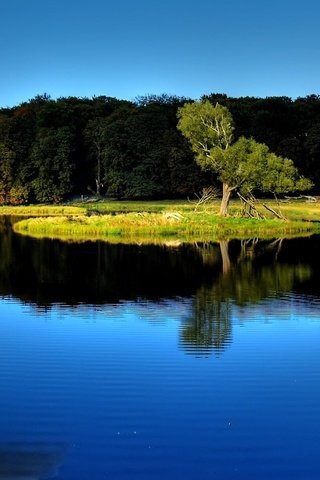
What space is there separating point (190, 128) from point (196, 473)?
49.2m

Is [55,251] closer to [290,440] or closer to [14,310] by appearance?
[14,310]

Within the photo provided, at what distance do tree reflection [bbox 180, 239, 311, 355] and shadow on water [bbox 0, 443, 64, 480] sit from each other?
5.59 metres

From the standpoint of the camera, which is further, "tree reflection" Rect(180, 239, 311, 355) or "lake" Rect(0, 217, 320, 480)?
"tree reflection" Rect(180, 239, 311, 355)

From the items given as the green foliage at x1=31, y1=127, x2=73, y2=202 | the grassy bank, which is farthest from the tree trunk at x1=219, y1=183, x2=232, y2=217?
the green foliage at x1=31, y1=127, x2=73, y2=202

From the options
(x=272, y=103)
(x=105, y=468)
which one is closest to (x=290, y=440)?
(x=105, y=468)

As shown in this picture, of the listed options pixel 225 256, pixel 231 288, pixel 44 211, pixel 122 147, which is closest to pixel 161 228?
pixel 225 256

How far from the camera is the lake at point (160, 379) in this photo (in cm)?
821

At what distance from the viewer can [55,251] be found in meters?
34.9

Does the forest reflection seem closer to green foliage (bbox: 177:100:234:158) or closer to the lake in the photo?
the lake

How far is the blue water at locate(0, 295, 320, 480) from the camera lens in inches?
322

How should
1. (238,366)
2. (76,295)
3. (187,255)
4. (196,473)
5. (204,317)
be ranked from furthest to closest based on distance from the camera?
(187,255) → (76,295) → (204,317) → (238,366) → (196,473)

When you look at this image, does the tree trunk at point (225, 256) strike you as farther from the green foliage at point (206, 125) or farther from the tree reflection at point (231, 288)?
the green foliage at point (206, 125)

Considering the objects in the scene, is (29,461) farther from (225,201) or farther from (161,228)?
(225,201)

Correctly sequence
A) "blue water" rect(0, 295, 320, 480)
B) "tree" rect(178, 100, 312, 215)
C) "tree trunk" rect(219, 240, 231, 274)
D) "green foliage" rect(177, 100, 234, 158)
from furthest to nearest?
"green foliage" rect(177, 100, 234, 158) < "tree" rect(178, 100, 312, 215) < "tree trunk" rect(219, 240, 231, 274) < "blue water" rect(0, 295, 320, 480)
